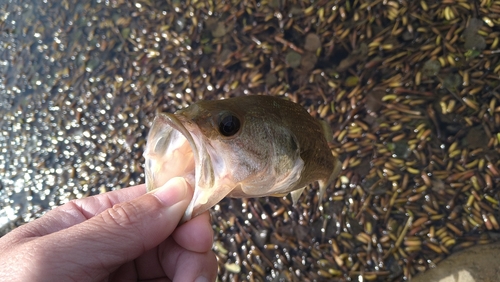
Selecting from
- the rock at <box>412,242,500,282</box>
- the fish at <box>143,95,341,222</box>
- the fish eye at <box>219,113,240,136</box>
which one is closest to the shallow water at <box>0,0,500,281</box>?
the rock at <box>412,242,500,282</box>

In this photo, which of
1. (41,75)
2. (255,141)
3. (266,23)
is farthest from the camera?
(41,75)

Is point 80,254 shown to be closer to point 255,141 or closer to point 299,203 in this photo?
point 255,141

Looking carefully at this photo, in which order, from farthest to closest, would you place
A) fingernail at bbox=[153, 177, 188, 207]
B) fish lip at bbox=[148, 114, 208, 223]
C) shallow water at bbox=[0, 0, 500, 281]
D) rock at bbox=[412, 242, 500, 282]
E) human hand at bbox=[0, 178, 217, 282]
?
1. shallow water at bbox=[0, 0, 500, 281]
2. rock at bbox=[412, 242, 500, 282]
3. fingernail at bbox=[153, 177, 188, 207]
4. human hand at bbox=[0, 178, 217, 282]
5. fish lip at bbox=[148, 114, 208, 223]

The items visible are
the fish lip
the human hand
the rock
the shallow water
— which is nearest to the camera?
the fish lip

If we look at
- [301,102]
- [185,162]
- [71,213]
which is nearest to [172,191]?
[185,162]

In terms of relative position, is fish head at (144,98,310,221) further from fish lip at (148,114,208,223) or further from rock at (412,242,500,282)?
rock at (412,242,500,282)

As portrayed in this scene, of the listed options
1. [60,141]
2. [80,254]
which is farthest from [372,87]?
[60,141]


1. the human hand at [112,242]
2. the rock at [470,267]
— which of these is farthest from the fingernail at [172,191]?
the rock at [470,267]

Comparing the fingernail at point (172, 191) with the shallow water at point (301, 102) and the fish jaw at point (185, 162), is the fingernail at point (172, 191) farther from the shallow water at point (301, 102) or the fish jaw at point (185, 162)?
the shallow water at point (301, 102)
